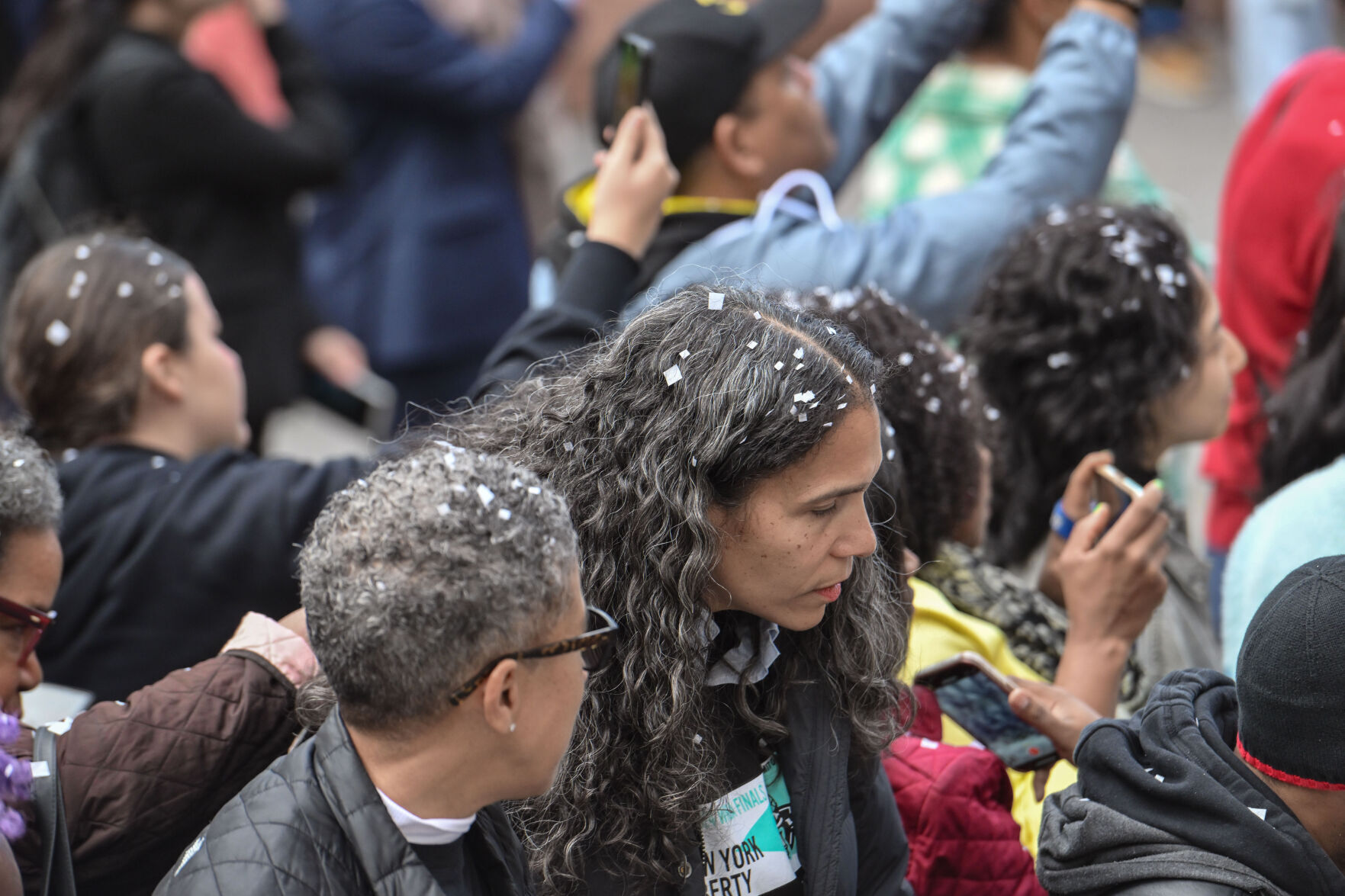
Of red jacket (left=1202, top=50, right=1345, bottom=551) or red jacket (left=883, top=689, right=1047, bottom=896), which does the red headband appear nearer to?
red jacket (left=883, top=689, right=1047, bottom=896)

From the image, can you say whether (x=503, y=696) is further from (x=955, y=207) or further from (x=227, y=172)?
(x=227, y=172)

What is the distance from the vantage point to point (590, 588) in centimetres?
174

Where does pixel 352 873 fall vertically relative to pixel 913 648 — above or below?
above

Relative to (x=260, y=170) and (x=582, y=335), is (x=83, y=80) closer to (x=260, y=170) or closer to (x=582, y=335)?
(x=260, y=170)

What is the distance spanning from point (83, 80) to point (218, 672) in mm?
2667

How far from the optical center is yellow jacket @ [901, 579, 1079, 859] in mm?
2260

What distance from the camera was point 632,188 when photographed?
261 cm

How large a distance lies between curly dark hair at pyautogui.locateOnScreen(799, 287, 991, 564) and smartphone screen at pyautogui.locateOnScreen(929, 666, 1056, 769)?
1.00 ft

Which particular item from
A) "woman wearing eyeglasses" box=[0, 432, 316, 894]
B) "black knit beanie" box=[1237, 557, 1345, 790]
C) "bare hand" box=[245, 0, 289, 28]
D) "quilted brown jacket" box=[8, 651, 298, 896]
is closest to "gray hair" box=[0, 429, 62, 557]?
"woman wearing eyeglasses" box=[0, 432, 316, 894]

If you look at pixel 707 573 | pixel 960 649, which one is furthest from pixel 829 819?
pixel 960 649

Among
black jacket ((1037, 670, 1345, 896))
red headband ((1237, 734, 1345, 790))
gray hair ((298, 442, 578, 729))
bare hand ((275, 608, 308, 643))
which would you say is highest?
gray hair ((298, 442, 578, 729))

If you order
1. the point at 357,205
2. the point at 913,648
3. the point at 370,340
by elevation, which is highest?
the point at 913,648

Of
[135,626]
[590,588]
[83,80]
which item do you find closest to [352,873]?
[590,588]

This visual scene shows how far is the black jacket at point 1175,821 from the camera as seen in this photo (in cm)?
164
